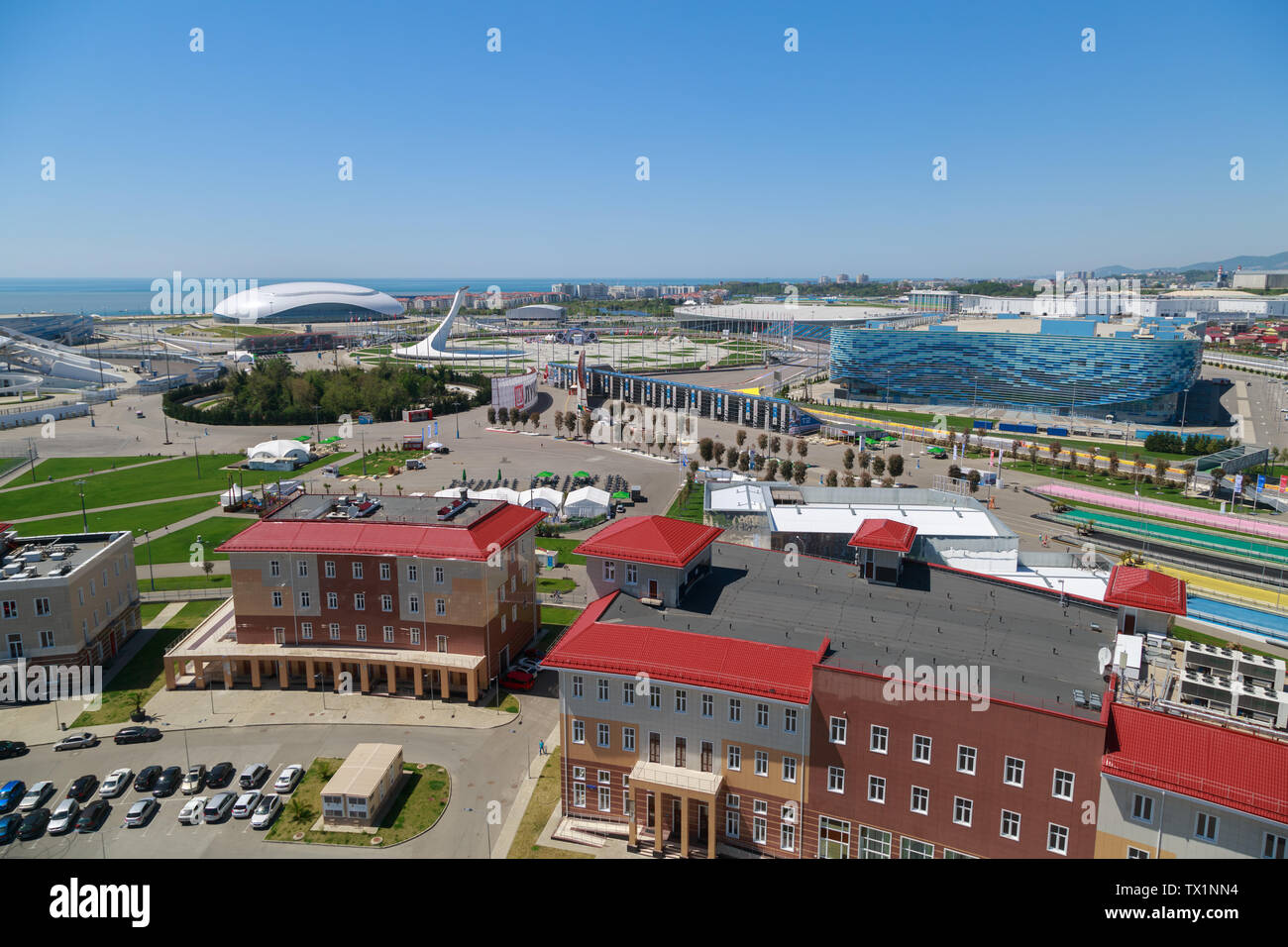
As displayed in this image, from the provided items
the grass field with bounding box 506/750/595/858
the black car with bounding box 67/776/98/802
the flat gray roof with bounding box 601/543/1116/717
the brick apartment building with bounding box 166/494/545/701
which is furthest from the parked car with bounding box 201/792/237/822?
the flat gray roof with bounding box 601/543/1116/717

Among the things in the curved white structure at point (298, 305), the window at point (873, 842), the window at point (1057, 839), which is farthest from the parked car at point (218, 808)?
the curved white structure at point (298, 305)

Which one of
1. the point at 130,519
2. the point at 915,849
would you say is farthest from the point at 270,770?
the point at 130,519

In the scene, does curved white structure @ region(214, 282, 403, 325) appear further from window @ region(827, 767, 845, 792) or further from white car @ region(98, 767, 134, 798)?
window @ region(827, 767, 845, 792)

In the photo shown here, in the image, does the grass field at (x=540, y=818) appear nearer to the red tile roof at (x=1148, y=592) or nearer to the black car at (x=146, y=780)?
the black car at (x=146, y=780)

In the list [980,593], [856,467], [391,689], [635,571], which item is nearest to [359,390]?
[856,467]

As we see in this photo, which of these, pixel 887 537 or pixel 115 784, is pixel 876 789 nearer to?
pixel 887 537
